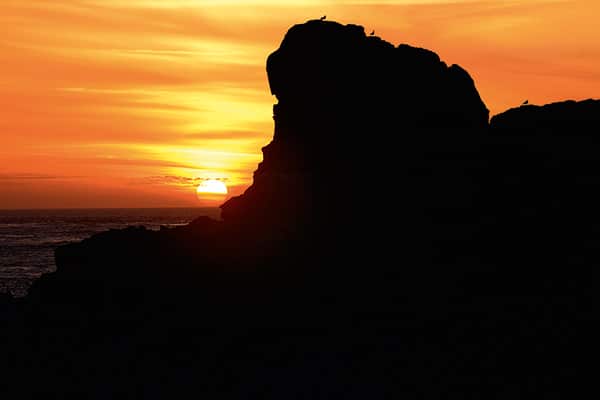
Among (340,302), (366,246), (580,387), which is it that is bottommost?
(580,387)

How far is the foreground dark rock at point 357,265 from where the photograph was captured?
1344 inches

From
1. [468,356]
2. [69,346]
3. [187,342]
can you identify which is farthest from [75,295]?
[468,356]

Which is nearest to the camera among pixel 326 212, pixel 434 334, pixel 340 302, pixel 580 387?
pixel 580 387

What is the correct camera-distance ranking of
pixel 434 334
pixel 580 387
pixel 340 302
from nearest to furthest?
pixel 580 387, pixel 434 334, pixel 340 302

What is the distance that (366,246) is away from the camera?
3972 cm

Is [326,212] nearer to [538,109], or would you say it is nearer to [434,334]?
[434,334]

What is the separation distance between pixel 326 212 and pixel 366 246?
8.83 feet

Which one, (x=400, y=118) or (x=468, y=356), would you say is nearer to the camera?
(x=468, y=356)

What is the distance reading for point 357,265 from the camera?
39156 mm

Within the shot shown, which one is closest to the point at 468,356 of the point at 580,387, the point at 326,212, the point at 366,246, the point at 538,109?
the point at 580,387

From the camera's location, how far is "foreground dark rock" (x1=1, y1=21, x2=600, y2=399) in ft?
112

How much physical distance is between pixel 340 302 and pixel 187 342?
7045 millimetres

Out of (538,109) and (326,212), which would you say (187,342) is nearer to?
(326,212)

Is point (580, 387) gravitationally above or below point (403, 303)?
below
